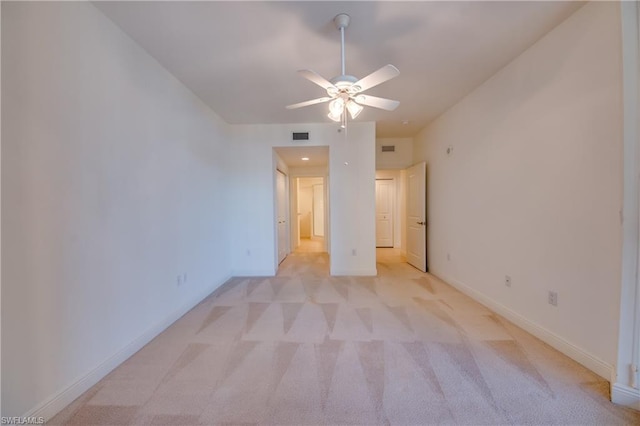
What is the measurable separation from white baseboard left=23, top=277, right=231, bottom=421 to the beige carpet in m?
0.05

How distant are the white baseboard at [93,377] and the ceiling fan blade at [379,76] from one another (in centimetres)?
284

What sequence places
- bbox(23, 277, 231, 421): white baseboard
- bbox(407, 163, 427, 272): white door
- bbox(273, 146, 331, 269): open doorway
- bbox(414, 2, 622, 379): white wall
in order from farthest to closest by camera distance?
bbox(273, 146, 331, 269): open doorway → bbox(407, 163, 427, 272): white door → bbox(414, 2, 622, 379): white wall → bbox(23, 277, 231, 421): white baseboard

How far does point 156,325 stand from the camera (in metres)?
2.45

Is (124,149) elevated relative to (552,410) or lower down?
elevated

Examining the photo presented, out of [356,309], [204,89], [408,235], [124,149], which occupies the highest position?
[204,89]

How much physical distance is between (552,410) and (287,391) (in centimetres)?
162

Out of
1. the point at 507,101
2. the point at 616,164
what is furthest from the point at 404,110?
the point at 616,164

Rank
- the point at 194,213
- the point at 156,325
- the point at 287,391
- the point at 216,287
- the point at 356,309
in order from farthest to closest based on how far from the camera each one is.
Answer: the point at 216,287
the point at 194,213
the point at 356,309
the point at 156,325
the point at 287,391

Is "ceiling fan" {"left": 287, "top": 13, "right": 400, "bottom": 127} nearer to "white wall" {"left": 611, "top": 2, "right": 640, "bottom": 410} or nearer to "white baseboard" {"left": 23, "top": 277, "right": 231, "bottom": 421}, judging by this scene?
"white wall" {"left": 611, "top": 2, "right": 640, "bottom": 410}

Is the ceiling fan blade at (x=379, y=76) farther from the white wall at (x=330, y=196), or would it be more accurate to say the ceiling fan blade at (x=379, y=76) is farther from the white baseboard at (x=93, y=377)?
the white baseboard at (x=93, y=377)

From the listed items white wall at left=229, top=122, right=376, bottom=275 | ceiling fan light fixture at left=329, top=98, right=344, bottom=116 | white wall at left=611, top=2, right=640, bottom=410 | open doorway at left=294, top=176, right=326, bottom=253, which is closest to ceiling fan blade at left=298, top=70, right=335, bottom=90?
ceiling fan light fixture at left=329, top=98, right=344, bottom=116

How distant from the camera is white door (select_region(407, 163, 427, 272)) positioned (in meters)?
4.80

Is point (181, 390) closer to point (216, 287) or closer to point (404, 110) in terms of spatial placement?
point (216, 287)

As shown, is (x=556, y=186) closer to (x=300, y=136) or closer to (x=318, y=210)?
(x=300, y=136)
